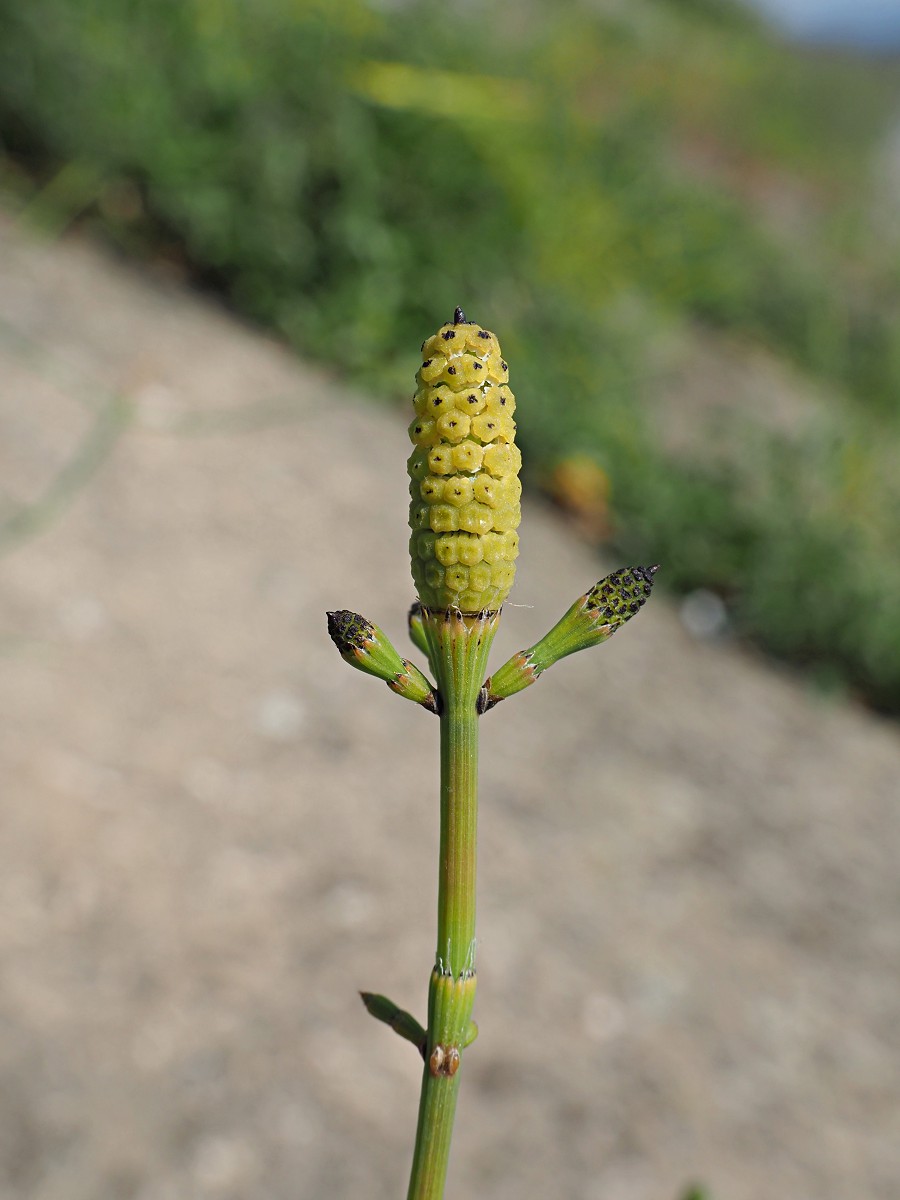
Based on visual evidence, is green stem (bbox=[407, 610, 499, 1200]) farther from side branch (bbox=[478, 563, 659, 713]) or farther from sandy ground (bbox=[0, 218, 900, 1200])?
sandy ground (bbox=[0, 218, 900, 1200])

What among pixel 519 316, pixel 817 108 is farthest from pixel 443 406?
pixel 817 108

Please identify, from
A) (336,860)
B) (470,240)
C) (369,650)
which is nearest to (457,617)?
(369,650)

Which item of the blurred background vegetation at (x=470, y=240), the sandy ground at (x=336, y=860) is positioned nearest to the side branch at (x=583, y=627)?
the sandy ground at (x=336, y=860)

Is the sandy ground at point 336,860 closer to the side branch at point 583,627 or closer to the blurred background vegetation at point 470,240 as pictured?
the blurred background vegetation at point 470,240

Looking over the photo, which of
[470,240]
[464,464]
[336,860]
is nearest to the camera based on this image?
[464,464]

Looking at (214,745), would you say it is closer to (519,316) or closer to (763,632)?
(763,632)

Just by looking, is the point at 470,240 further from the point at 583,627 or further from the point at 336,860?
the point at 583,627

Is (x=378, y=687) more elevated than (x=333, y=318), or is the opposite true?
(x=333, y=318)
